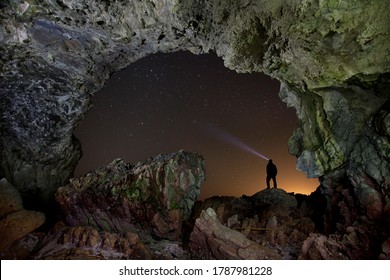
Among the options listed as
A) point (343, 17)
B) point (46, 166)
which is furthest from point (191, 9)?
point (46, 166)

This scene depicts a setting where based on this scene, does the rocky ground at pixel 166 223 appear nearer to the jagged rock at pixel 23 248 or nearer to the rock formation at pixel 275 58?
the jagged rock at pixel 23 248

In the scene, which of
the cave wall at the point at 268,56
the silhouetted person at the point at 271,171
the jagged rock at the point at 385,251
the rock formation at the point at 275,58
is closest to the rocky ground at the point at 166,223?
the jagged rock at the point at 385,251

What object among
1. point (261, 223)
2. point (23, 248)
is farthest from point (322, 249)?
point (23, 248)

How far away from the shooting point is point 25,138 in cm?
867

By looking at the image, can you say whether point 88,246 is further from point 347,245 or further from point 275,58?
point 275,58

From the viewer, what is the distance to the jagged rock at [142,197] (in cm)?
795

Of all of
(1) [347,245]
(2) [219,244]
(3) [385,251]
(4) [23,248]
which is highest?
(1) [347,245]

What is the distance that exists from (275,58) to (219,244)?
4227 millimetres

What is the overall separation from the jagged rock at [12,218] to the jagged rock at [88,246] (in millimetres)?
528

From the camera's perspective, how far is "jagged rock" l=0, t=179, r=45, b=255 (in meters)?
5.99

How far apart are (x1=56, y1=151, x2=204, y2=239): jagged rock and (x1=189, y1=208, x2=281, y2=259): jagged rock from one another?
150cm

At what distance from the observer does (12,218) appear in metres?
6.29

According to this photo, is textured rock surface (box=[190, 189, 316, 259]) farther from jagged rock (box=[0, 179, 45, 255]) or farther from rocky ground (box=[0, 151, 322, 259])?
jagged rock (box=[0, 179, 45, 255])

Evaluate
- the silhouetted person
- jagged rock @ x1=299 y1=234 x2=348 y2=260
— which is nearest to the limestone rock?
jagged rock @ x1=299 y1=234 x2=348 y2=260
